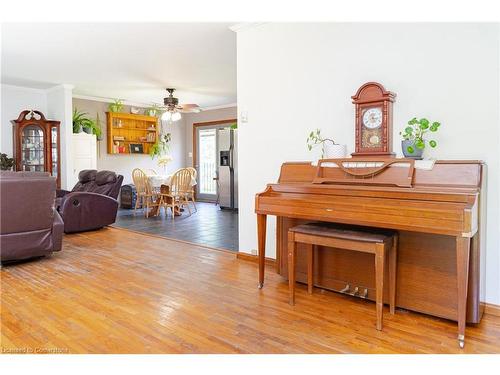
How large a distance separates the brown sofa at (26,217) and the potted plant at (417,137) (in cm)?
322

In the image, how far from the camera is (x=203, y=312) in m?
2.45

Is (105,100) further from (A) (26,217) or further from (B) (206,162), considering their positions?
(A) (26,217)

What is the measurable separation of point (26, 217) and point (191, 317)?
7.15 feet

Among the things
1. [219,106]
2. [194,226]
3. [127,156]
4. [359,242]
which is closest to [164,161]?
[127,156]

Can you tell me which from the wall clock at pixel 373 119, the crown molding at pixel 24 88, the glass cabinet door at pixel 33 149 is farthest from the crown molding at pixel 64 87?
the wall clock at pixel 373 119

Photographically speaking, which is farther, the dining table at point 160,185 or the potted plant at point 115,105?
the potted plant at point 115,105

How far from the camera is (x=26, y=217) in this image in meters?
3.52

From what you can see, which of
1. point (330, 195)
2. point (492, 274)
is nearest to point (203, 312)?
point (330, 195)

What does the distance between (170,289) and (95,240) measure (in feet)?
7.37

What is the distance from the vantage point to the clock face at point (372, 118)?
277cm

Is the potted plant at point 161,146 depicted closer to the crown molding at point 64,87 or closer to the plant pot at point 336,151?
the crown molding at point 64,87

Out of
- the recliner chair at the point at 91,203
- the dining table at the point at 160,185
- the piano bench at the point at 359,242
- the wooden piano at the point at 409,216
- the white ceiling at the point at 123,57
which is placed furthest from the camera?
the dining table at the point at 160,185

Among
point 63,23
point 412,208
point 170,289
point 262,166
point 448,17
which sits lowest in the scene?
Answer: point 170,289
